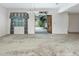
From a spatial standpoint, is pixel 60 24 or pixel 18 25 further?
pixel 60 24

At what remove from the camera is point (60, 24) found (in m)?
14.1

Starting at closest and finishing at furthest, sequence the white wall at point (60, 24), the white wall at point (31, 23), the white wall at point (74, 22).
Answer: the white wall at point (31, 23), the white wall at point (60, 24), the white wall at point (74, 22)

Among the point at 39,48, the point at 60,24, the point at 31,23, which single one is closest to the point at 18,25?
the point at 31,23

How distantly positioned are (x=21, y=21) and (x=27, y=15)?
792 millimetres

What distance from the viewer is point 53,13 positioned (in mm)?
13797

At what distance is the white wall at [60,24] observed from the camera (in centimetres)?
1399

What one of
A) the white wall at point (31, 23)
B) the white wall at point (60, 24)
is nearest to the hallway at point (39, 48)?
the white wall at point (31, 23)

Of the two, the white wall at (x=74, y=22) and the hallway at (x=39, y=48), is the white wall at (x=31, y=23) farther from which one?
the hallway at (x=39, y=48)

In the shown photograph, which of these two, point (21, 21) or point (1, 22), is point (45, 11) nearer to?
point (21, 21)

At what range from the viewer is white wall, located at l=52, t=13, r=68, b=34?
14.0m

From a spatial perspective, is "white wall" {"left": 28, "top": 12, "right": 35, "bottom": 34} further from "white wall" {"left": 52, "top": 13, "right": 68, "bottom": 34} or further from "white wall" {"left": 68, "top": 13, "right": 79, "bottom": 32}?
"white wall" {"left": 68, "top": 13, "right": 79, "bottom": 32}

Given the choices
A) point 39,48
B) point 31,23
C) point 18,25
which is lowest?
point 39,48

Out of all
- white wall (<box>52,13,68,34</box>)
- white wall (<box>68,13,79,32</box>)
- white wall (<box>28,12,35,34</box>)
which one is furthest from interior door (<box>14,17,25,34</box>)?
white wall (<box>68,13,79,32</box>)

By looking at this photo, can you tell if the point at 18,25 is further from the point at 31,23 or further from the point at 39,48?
the point at 39,48
